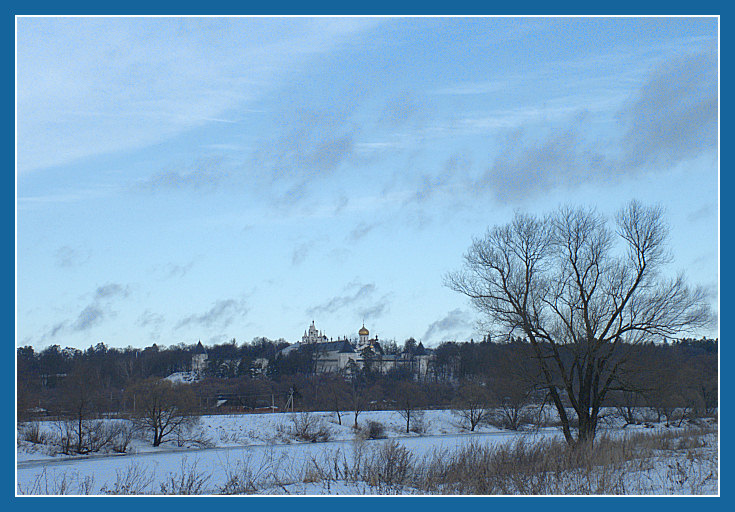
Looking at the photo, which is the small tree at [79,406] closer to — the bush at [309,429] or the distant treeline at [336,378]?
the distant treeline at [336,378]

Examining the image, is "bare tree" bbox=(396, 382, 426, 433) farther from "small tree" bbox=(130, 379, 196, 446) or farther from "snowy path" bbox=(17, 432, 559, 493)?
"small tree" bbox=(130, 379, 196, 446)

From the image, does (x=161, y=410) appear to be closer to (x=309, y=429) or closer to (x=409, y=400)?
(x=309, y=429)

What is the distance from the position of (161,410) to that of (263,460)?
29.2 m

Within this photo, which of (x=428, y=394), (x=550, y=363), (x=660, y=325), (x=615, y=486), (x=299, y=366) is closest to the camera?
(x=615, y=486)

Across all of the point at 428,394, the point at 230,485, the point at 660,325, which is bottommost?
the point at 428,394

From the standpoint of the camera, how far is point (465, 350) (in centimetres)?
7612

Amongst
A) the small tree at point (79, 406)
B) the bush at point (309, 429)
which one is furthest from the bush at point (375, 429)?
the small tree at point (79, 406)

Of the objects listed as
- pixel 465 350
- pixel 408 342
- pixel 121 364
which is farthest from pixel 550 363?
pixel 408 342

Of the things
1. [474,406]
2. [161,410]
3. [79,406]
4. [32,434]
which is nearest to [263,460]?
[32,434]

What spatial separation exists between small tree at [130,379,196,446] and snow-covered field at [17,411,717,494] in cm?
111

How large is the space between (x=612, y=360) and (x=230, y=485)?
18163 mm

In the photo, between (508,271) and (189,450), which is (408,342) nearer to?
(189,450)

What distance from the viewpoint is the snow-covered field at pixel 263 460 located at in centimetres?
1491

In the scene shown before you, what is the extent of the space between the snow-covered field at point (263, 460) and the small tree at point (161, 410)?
3.64ft
